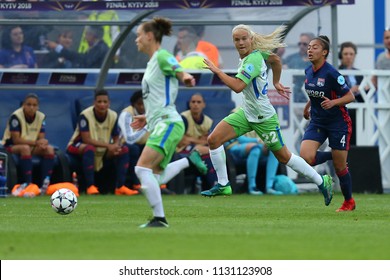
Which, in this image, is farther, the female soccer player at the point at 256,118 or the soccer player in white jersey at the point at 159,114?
the female soccer player at the point at 256,118

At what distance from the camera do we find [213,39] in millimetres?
21594

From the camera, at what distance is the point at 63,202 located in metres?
13.7

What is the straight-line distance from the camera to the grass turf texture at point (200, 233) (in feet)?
30.6

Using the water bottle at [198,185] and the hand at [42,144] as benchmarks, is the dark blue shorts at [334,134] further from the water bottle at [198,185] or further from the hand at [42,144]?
the water bottle at [198,185]

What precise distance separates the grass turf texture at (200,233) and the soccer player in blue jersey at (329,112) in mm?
Answer: 540

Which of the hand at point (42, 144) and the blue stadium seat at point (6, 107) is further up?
the blue stadium seat at point (6, 107)

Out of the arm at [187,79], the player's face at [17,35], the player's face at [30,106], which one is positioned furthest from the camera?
the player's face at [17,35]

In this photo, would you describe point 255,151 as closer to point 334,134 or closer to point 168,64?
point 334,134

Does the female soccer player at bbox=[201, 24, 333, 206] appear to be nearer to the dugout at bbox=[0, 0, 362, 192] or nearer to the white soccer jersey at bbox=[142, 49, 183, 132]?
the white soccer jersey at bbox=[142, 49, 183, 132]

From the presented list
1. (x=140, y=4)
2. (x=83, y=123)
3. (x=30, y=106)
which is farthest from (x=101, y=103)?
(x=140, y=4)

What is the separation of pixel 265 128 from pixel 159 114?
3.42 meters

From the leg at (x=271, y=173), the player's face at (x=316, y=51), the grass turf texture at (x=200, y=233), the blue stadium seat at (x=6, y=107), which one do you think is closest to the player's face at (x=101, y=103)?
the blue stadium seat at (x=6, y=107)

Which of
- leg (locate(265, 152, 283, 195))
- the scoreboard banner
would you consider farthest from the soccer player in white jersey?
leg (locate(265, 152, 283, 195))

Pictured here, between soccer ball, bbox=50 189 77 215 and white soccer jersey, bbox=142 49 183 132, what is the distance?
2631 mm
